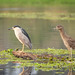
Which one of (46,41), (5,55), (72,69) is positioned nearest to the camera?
(72,69)

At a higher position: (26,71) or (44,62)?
(44,62)

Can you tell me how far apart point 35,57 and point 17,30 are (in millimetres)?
1435

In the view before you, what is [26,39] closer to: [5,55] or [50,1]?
[5,55]

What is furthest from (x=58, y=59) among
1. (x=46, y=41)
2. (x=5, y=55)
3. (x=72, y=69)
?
(x=46, y=41)

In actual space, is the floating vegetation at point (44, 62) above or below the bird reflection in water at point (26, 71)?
above

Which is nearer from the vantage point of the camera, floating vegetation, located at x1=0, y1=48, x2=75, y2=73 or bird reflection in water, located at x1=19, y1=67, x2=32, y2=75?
bird reflection in water, located at x1=19, y1=67, x2=32, y2=75

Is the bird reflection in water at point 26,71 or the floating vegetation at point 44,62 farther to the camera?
the floating vegetation at point 44,62

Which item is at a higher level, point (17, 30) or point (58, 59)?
point (17, 30)

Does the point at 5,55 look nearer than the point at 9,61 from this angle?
No

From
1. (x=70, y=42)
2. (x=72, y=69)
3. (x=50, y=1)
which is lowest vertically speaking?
(x=72, y=69)

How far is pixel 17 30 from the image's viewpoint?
1341cm

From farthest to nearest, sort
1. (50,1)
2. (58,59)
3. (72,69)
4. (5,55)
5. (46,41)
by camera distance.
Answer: (50,1) → (46,41) → (5,55) → (58,59) → (72,69)

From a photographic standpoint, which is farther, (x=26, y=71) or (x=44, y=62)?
(x=44, y=62)

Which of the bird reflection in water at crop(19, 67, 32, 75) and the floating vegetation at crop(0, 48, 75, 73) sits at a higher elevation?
the floating vegetation at crop(0, 48, 75, 73)
